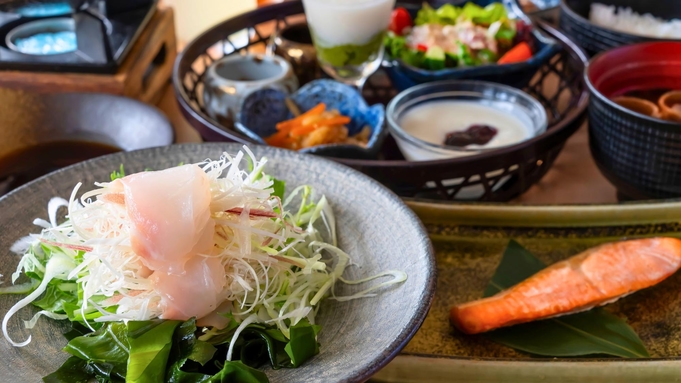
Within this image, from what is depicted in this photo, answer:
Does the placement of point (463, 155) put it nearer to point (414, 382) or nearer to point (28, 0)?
point (414, 382)

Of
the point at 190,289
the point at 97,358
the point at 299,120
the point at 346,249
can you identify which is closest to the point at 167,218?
the point at 190,289

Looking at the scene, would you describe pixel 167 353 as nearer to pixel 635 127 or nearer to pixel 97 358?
pixel 97 358

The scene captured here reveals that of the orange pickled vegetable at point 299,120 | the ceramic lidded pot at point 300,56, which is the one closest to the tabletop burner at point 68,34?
the ceramic lidded pot at point 300,56

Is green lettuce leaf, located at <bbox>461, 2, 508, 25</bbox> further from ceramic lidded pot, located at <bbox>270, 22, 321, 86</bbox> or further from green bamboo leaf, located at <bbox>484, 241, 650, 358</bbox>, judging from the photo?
green bamboo leaf, located at <bbox>484, 241, 650, 358</bbox>

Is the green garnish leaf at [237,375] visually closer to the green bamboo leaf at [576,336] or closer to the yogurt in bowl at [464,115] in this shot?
the green bamboo leaf at [576,336]

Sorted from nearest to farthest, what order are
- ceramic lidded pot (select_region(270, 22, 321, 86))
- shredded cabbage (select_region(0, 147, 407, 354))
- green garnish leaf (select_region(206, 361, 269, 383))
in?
1. green garnish leaf (select_region(206, 361, 269, 383))
2. shredded cabbage (select_region(0, 147, 407, 354))
3. ceramic lidded pot (select_region(270, 22, 321, 86))

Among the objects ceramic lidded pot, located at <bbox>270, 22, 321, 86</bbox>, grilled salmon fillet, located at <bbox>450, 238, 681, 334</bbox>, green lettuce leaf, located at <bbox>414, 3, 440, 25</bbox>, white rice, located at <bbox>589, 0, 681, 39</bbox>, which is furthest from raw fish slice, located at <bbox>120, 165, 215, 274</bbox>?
white rice, located at <bbox>589, 0, 681, 39</bbox>

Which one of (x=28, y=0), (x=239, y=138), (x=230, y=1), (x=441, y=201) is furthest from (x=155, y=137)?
(x=230, y=1)

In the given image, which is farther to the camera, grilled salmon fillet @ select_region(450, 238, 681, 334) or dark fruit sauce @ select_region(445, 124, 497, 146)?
dark fruit sauce @ select_region(445, 124, 497, 146)
